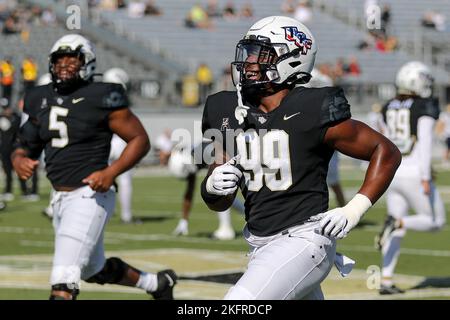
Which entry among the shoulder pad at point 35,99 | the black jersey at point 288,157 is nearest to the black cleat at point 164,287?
the shoulder pad at point 35,99

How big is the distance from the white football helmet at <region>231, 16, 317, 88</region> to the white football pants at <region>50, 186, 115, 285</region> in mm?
2210

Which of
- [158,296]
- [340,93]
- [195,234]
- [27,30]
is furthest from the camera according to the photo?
[27,30]

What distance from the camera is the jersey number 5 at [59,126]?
8055 millimetres

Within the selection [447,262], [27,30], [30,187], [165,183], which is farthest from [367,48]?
[447,262]

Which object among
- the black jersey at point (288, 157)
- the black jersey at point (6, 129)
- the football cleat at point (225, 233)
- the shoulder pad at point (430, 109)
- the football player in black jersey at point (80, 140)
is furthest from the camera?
the black jersey at point (6, 129)

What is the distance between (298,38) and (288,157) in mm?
654

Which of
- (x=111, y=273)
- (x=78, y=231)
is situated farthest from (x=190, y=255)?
(x=78, y=231)

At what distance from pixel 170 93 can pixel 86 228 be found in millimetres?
26152

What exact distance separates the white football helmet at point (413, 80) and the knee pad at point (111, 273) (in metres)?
3.43

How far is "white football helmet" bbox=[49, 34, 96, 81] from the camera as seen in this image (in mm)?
8086

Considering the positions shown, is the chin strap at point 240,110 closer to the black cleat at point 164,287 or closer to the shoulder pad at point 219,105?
the shoulder pad at point 219,105

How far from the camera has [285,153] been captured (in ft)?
18.8

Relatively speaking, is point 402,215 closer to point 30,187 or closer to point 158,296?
point 158,296

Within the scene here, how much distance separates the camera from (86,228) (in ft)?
25.2
